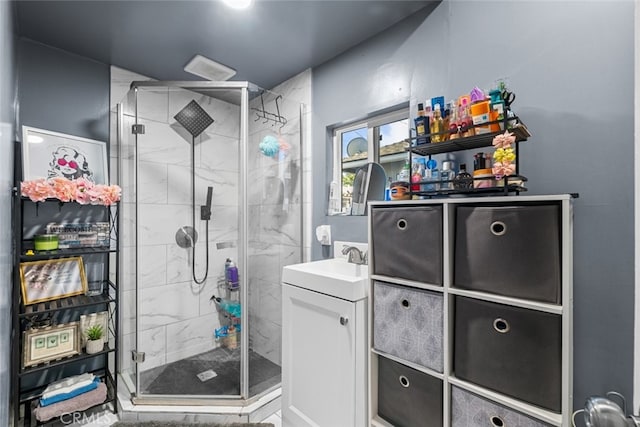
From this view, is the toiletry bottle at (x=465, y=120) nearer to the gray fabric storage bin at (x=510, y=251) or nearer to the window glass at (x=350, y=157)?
the gray fabric storage bin at (x=510, y=251)

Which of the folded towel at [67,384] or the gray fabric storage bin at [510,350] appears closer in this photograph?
the gray fabric storage bin at [510,350]

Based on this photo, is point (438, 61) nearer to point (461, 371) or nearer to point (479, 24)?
point (479, 24)

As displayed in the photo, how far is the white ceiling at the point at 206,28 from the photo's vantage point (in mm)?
1601

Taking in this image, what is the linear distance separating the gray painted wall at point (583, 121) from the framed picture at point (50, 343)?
2.49m

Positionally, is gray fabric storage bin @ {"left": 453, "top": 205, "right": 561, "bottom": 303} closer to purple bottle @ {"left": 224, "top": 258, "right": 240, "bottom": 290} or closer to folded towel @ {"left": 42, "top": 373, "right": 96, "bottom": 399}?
purple bottle @ {"left": 224, "top": 258, "right": 240, "bottom": 290}

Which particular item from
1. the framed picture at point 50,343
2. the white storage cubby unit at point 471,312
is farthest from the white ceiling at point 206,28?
the framed picture at point 50,343

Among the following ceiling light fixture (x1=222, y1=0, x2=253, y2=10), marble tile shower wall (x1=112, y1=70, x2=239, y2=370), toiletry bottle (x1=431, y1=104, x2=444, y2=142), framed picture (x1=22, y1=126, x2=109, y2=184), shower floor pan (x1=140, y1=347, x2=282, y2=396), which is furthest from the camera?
marble tile shower wall (x1=112, y1=70, x2=239, y2=370)

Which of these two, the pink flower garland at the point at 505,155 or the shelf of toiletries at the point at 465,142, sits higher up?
the shelf of toiletries at the point at 465,142

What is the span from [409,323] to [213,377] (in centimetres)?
149

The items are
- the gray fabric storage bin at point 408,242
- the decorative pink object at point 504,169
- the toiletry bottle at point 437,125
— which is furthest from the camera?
the toiletry bottle at point 437,125

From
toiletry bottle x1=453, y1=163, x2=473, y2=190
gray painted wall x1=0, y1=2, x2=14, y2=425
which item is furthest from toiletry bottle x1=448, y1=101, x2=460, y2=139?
gray painted wall x1=0, y1=2, x2=14, y2=425

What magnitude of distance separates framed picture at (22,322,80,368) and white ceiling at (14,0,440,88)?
66.6 inches

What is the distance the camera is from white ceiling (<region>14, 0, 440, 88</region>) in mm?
1601

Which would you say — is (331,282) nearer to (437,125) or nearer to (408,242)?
(408,242)
